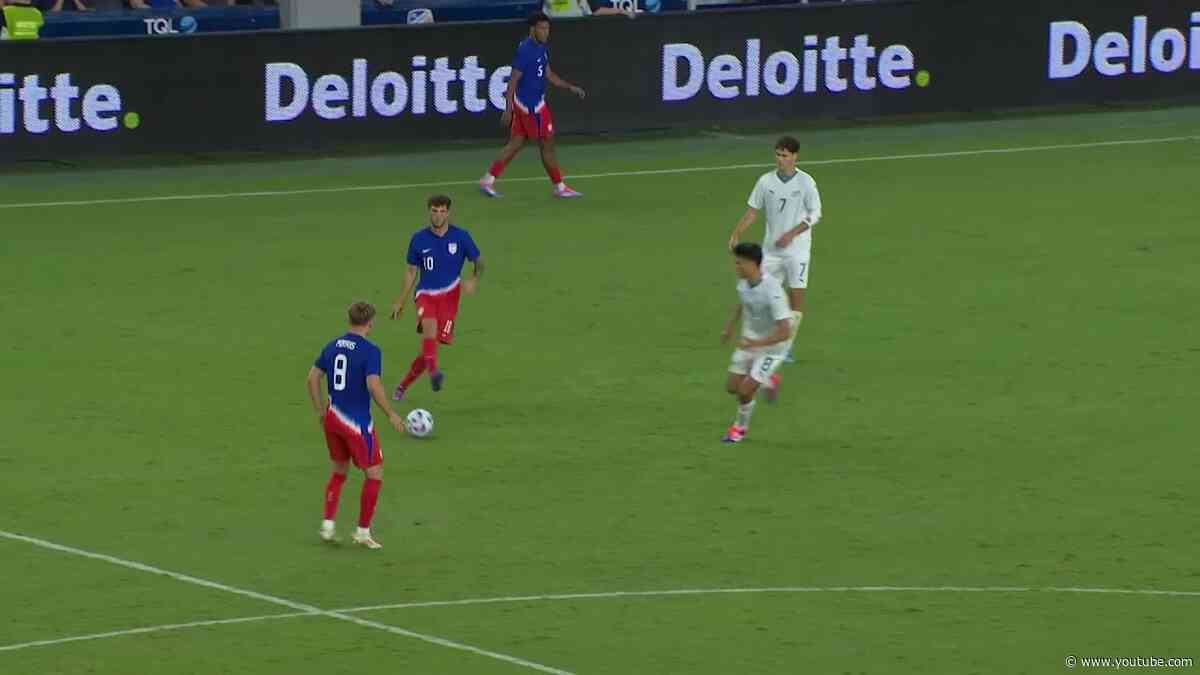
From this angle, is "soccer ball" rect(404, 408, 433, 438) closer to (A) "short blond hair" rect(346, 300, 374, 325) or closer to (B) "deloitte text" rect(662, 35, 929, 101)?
(A) "short blond hair" rect(346, 300, 374, 325)

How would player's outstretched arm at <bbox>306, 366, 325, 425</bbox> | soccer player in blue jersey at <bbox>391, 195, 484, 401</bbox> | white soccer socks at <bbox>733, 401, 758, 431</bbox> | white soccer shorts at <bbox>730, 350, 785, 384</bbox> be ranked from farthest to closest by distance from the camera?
soccer player in blue jersey at <bbox>391, 195, 484, 401</bbox>, white soccer socks at <bbox>733, 401, 758, 431</bbox>, white soccer shorts at <bbox>730, 350, 785, 384</bbox>, player's outstretched arm at <bbox>306, 366, 325, 425</bbox>

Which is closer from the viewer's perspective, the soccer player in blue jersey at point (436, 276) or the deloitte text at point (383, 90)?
the soccer player in blue jersey at point (436, 276)

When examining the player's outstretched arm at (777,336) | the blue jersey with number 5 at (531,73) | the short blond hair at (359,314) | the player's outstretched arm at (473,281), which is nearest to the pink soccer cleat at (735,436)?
the player's outstretched arm at (777,336)

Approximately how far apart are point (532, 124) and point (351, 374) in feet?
46.0

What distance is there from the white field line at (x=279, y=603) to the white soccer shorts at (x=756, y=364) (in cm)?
505

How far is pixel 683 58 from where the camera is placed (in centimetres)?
3506

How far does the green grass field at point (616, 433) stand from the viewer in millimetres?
15570

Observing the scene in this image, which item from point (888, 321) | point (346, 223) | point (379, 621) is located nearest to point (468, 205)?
point (346, 223)

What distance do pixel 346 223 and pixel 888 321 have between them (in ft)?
26.5

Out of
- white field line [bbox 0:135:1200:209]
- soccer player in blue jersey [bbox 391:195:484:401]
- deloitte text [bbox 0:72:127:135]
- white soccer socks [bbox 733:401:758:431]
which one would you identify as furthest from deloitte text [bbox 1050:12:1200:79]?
white soccer socks [bbox 733:401:758:431]

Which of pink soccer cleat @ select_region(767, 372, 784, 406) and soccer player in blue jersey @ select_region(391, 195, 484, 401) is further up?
soccer player in blue jersey @ select_region(391, 195, 484, 401)

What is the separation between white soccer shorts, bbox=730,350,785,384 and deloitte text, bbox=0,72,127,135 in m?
14.9

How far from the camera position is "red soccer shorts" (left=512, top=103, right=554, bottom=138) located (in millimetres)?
30219

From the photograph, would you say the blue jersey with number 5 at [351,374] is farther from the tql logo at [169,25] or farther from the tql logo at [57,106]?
the tql logo at [169,25]
